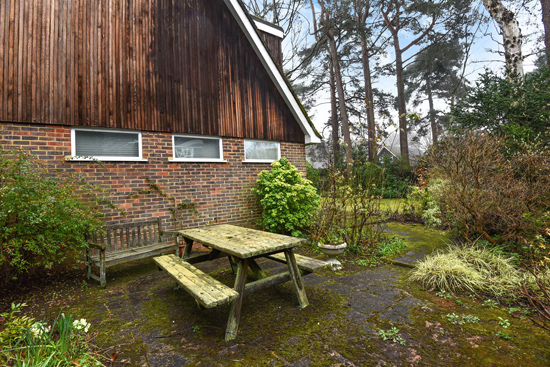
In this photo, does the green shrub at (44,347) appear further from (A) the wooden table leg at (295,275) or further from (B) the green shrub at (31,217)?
(A) the wooden table leg at (295,275)

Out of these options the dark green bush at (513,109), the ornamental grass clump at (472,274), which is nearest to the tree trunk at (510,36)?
the dark green bush at (513,109)

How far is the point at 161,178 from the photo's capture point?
19.1ft

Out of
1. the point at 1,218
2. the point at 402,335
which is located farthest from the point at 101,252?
the point at 402,335

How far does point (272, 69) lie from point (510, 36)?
25.2 ft

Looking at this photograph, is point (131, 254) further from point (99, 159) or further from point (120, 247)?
point (99, 159)

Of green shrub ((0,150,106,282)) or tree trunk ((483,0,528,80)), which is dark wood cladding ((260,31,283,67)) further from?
green shrub ((0,150,106,282))

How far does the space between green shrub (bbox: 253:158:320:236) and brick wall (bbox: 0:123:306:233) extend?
0.68 meters

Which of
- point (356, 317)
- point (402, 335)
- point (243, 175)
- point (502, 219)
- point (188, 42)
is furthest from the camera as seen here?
point (243, 175)

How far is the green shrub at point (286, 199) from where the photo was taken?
6316 mm

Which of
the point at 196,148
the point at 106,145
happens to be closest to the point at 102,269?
the point at 106,145

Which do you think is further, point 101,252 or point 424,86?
point 424,86

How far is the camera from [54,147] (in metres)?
4.80

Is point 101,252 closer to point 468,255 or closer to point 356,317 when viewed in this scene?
point 356,317

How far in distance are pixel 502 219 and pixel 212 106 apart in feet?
20.3
